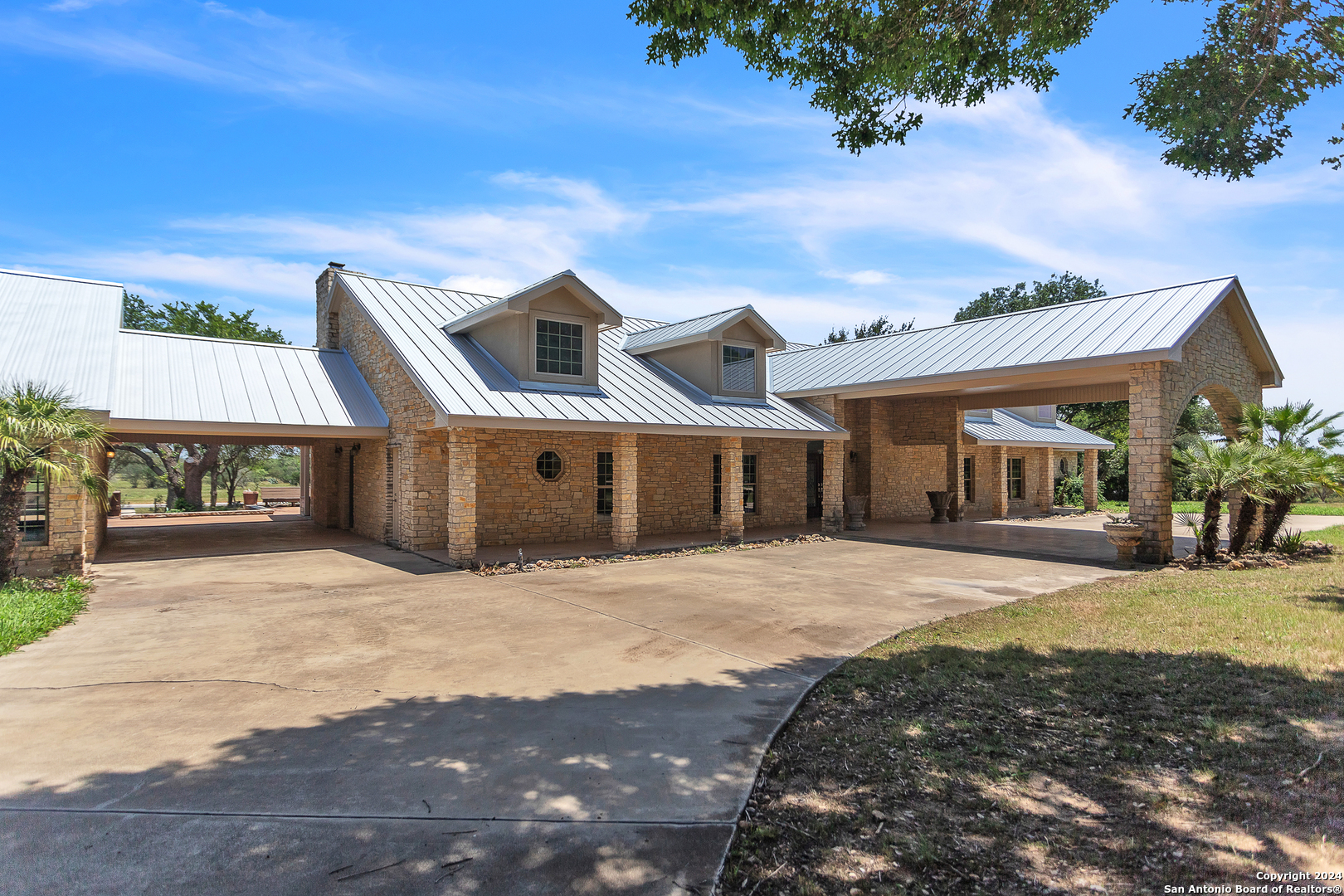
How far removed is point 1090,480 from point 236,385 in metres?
29.1

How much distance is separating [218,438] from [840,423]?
15.5 metres

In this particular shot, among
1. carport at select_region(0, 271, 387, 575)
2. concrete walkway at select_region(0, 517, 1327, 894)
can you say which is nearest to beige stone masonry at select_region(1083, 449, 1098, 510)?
concrete walkway at select_region(0, 517, 1327, 894)

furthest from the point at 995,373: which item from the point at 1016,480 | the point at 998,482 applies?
the point at 1016,480

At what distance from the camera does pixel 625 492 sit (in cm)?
1467

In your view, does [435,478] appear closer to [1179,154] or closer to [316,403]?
[316,403]

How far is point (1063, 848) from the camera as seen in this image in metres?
3.55

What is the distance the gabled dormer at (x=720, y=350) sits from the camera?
1755 centimetres

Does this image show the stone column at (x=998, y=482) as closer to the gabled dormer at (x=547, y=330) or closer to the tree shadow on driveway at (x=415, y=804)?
the gabled dormer at (x=547, y=330)

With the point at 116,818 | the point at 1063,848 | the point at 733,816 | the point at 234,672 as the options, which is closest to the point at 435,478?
the point at 234,672

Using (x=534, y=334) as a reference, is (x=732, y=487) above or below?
below

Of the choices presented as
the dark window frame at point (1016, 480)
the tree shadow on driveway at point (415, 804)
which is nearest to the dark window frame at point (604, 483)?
the tree shadow on driveway at point (415, 804)

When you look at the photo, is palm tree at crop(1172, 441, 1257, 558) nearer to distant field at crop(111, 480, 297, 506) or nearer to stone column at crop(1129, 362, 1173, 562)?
stone column at crop(1129, 362, 1173, 562)

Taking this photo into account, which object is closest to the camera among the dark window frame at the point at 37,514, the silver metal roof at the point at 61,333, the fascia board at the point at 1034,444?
the dark window frame at the point at 37,514

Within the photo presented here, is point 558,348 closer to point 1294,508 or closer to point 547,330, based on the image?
point 547,330
